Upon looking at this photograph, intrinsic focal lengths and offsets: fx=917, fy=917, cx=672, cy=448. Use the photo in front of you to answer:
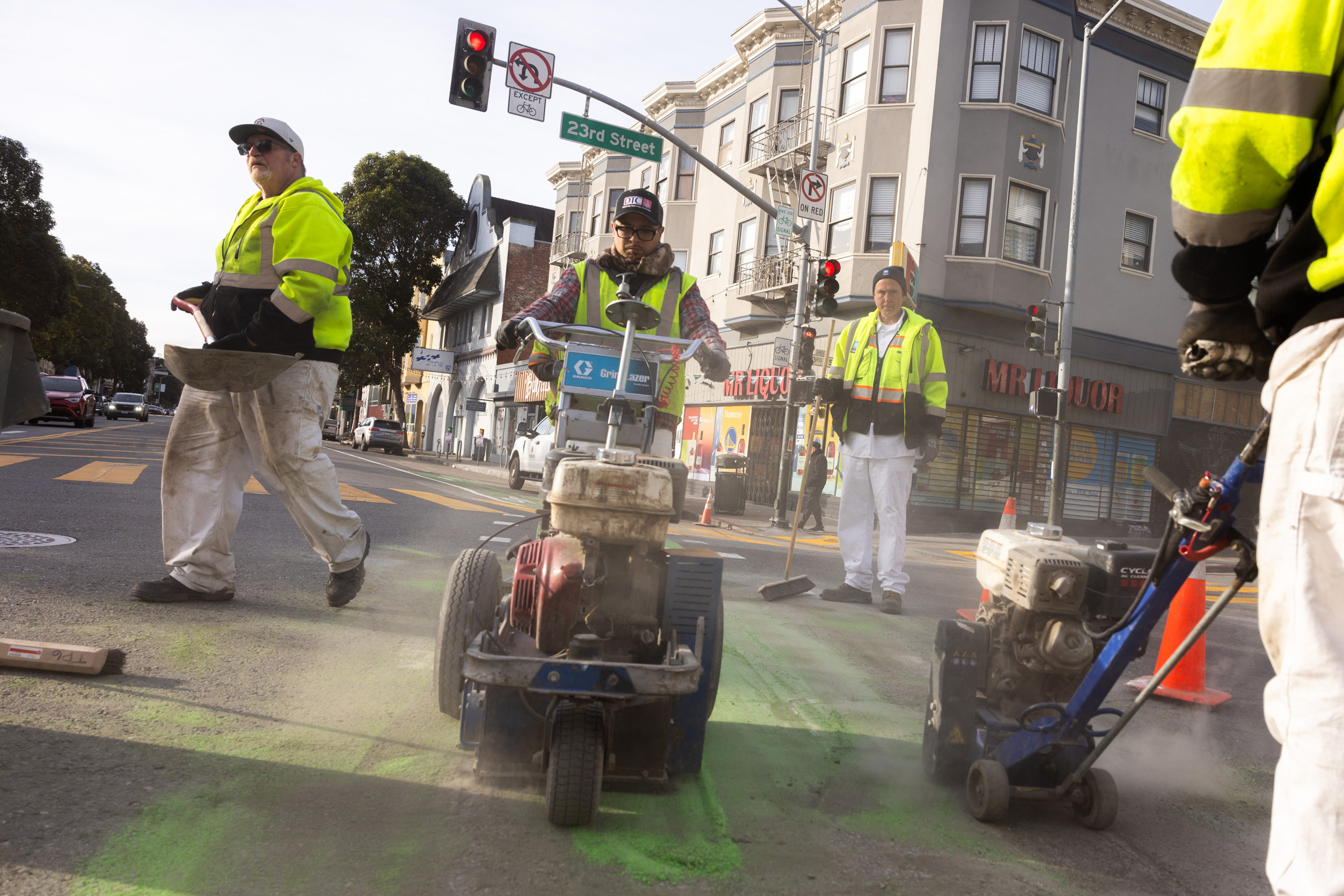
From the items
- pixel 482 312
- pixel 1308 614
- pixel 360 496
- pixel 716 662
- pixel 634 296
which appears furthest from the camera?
pixel 482 312

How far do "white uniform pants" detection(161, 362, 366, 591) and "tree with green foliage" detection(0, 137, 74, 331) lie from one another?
41688mm

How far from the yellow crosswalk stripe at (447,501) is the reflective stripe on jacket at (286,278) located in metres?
7.17

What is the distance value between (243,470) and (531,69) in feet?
33.1

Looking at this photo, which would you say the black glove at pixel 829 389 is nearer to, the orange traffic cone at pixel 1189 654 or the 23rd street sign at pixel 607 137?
the orange traffic cone at pixel 1189 654

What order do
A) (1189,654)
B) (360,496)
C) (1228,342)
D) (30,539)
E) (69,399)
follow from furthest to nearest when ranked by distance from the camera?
(69,399) → (360,496) → (30,539) → (1189,654) → (1228,342)

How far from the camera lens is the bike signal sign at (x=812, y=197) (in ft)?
50.6

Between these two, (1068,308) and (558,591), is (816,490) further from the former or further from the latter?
(558,591)

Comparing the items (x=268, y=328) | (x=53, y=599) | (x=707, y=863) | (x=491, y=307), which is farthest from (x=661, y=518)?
(x=491, y=307)

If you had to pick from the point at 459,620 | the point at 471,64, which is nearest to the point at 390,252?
the point at 471,64

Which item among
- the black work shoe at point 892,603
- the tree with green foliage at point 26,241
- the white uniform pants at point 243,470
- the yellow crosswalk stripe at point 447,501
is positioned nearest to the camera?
the white uniform pants at point 243,470

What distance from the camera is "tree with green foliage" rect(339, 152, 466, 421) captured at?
152 feet

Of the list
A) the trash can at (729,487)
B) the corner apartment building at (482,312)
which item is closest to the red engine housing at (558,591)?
the trash can at (729,487)

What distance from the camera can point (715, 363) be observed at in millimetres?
3762

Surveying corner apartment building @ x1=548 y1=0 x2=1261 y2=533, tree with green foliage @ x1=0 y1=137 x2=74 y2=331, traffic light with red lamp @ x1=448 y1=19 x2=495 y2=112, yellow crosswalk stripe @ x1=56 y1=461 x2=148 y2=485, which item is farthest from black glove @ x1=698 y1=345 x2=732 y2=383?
tree with green foliage @ x1=0 y1=137 x2=74 y2=331
